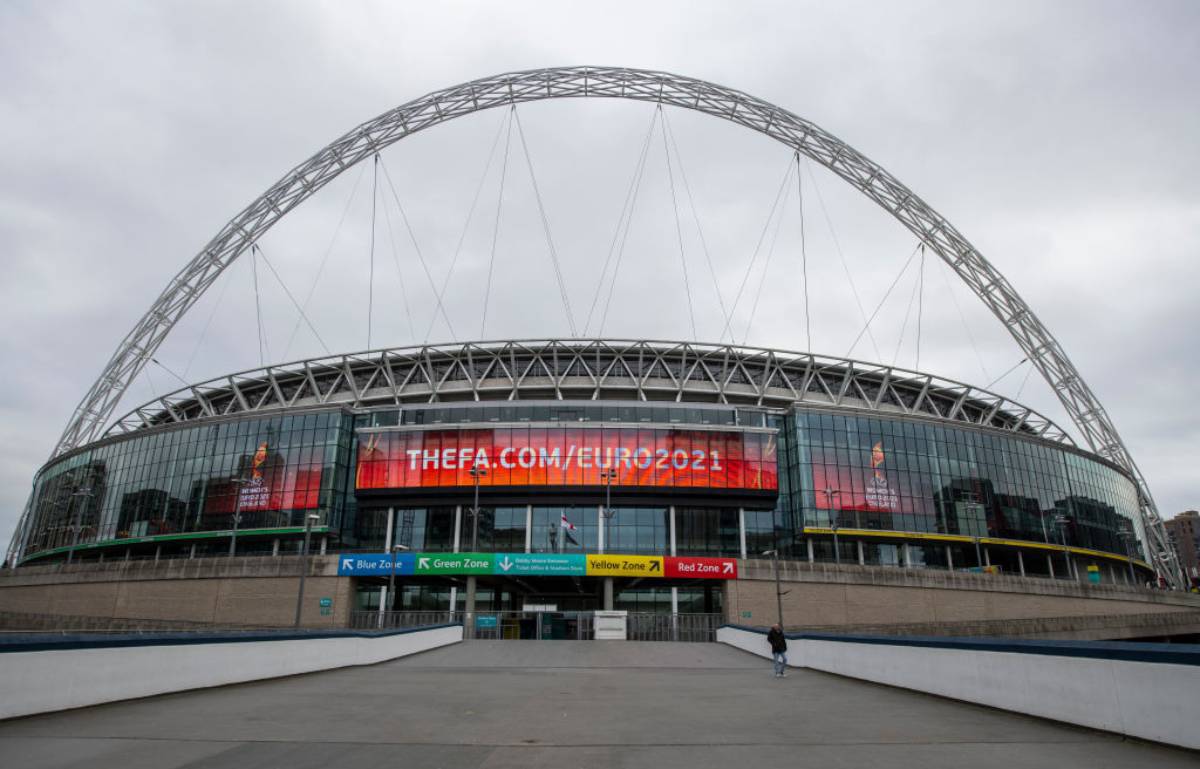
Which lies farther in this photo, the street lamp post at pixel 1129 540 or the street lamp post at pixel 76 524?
the street lamp post at pixel 1129 540

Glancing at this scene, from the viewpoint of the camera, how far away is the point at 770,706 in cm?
1365

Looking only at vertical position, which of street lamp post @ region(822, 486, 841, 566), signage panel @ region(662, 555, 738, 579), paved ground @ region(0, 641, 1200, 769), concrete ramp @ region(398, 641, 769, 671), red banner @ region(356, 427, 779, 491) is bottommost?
concrete ramp @ region(398, 641, 769, 671)

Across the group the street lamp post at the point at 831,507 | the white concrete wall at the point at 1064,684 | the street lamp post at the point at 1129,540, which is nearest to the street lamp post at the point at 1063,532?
the street lamp post at the point at 1129,540

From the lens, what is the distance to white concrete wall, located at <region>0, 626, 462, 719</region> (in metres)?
10.7

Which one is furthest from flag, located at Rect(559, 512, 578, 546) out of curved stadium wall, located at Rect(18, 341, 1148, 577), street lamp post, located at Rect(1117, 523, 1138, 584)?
street lamp post, located at Rect(1117, 523, 1138, 584)

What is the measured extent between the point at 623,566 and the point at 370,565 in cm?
1862

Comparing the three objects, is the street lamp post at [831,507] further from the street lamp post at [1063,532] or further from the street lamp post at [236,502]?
the street lamp post at [236,502]

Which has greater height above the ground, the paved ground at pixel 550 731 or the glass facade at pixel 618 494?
the glass facade at pixel 618 494

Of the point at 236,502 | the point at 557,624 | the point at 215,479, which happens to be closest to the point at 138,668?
the point at 557,624

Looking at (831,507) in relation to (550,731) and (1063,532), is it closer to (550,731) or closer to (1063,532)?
(1063,532)

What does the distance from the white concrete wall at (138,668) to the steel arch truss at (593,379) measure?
186 feet

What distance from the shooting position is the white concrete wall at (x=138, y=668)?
1073cm

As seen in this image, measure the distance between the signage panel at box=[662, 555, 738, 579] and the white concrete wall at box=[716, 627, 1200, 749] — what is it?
107 feet

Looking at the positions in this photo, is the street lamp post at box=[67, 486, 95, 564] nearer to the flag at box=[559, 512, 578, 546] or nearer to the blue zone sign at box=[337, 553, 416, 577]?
the blue zone sign at box=[337, 553, 416, 577]
